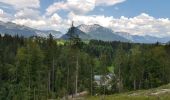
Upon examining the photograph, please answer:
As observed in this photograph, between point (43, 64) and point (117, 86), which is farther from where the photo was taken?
point (117, 86)

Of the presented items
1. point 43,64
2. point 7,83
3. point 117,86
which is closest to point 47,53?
point 43,64

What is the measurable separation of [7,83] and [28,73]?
2344 cm

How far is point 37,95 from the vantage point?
8925 cm

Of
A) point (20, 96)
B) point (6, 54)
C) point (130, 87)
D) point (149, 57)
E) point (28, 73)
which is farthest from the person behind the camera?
point (6, 54)

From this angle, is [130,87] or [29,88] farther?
[130,87]

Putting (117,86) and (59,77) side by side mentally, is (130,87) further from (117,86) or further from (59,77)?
(59,77)

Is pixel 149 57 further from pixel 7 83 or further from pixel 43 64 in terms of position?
pixel 7 83

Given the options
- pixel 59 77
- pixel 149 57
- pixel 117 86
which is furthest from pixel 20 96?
pixel 149 57

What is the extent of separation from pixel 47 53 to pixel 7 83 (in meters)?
19.4

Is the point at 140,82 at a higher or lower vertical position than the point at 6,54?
lower

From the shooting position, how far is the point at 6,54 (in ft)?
404

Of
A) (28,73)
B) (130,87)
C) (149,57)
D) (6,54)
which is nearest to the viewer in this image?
(28,73)

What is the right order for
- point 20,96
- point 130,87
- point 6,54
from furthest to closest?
point 6,54 → point 130,87 → point 20,96

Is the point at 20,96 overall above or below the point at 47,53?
below
